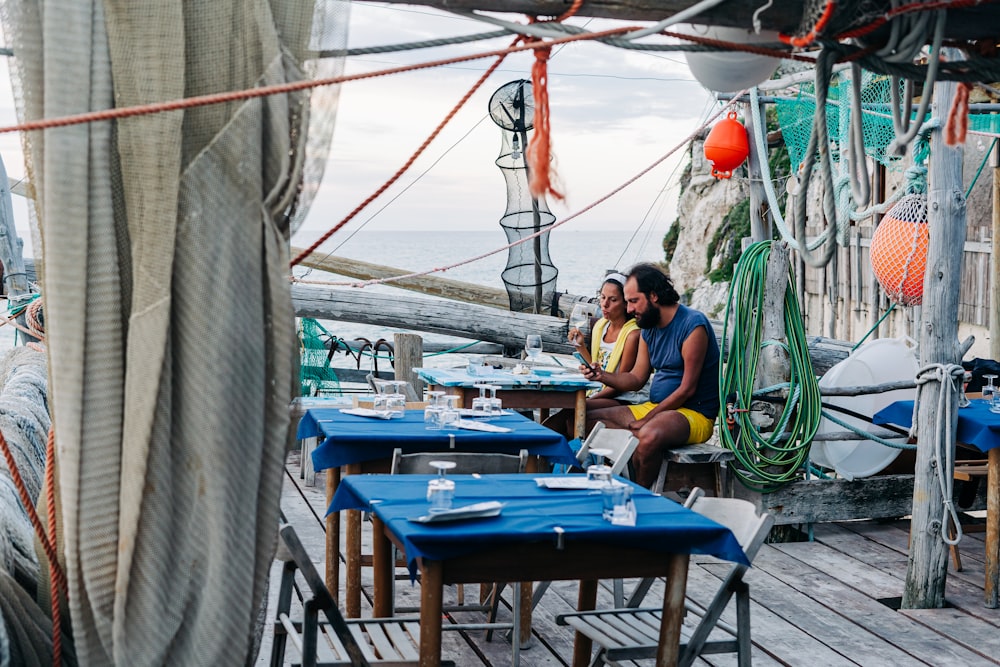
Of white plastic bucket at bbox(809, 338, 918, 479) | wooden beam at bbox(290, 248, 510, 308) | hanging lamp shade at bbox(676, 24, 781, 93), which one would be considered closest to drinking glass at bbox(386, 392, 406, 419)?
white plastic bucket at bbox(809, 338, 918, 479)

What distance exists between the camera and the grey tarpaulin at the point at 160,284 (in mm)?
2750

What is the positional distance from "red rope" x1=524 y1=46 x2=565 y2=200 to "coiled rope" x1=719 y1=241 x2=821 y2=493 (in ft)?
14.7

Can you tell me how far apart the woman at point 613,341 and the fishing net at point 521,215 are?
1903 millimetres

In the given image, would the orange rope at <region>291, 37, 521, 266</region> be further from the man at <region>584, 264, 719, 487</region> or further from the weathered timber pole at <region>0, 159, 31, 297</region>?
the weathered timber pole at <region>0, 159, 31, 297</region>

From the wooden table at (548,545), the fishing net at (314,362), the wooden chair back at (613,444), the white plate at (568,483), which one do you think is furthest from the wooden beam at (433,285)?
the wooden table at (548,545)

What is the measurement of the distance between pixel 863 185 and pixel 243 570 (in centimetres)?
192

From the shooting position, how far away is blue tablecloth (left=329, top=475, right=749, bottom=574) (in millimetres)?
3586

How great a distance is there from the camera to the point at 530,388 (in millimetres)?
7516

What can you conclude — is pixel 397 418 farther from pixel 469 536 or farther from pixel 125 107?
pixel 125 107

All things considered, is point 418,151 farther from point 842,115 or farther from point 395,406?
point 842,115

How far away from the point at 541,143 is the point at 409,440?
298 centimetres

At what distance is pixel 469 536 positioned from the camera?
11.7ft

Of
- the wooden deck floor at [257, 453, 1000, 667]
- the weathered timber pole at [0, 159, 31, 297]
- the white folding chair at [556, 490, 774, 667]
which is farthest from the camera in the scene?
the weathered timber pole at [0, 159, 31, 297]

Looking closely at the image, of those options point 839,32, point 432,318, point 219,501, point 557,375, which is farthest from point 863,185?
point 432,318
